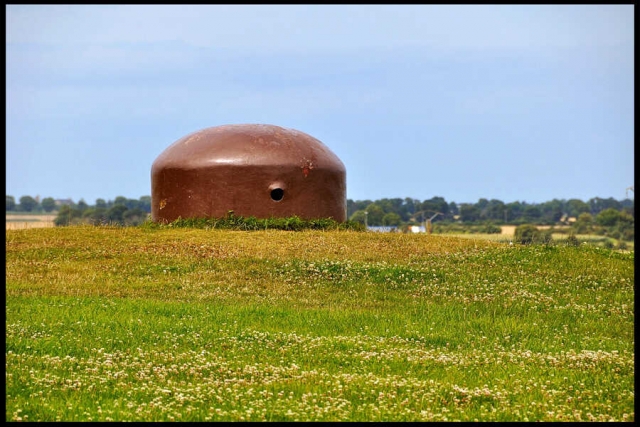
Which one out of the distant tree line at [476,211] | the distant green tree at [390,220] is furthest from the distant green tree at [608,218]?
the distant green tree at [390,220]

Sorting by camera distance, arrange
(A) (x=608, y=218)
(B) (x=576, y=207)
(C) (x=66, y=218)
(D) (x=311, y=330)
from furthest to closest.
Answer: (B) (x=576, y=207)
(A) (x=608, y=218)
(C) (x=66, y=218)
(D) (x=311, y=330)

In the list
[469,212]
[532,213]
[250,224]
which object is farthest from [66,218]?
[532,213]

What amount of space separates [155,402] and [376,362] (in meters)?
3.57

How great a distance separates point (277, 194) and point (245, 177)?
130 cm

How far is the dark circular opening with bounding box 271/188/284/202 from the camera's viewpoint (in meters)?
30.4

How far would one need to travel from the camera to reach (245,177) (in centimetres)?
2995

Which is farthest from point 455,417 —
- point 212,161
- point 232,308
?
point 212,161

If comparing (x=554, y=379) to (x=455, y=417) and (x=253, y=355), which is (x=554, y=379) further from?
(x=253, y=355)

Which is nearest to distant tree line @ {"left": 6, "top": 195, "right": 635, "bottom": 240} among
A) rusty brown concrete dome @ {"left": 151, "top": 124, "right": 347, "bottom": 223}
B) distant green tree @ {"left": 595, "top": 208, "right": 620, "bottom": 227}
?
distant green tree @ {"left": 595, "top": 208, "right": 620, "bottom": 227}

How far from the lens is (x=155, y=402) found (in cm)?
980

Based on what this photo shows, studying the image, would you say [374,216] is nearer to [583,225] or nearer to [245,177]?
[583,225]

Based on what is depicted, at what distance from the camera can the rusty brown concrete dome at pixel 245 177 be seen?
1180 inches

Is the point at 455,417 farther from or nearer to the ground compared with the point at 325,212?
nearer to the ground

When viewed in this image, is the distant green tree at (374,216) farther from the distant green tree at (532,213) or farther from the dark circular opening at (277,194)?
the dark circular opening at (277,194)
